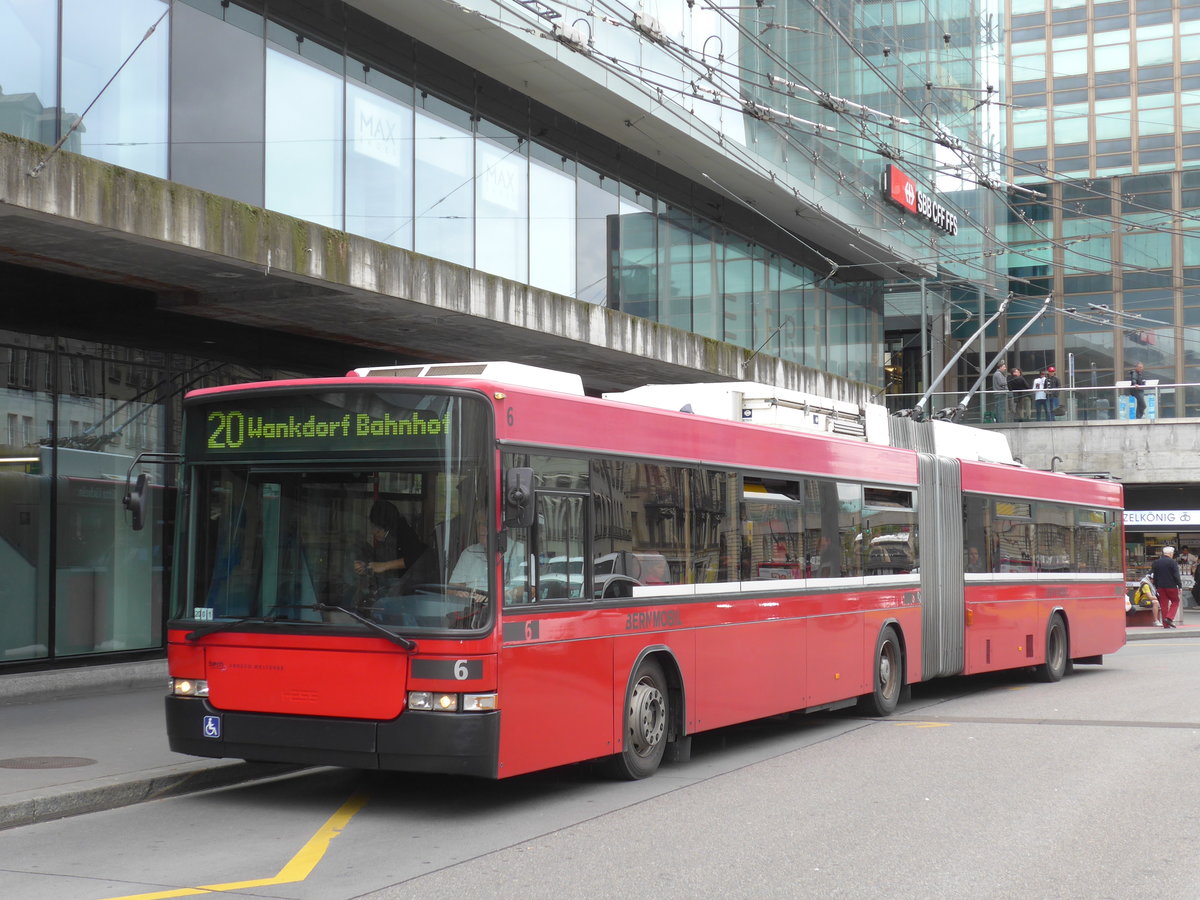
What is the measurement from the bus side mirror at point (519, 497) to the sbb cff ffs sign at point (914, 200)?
80.6 ft

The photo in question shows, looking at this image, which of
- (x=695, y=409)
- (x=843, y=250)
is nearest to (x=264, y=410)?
(x=695, y=409)

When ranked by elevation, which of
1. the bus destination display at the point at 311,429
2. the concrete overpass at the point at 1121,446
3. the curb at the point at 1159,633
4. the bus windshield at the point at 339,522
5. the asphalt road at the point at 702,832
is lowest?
the curb at the point at 1159,633

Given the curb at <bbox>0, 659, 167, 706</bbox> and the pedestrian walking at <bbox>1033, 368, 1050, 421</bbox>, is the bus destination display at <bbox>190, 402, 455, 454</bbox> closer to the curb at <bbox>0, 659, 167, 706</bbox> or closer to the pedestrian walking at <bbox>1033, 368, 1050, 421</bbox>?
the curb at <bbox>0, 659, 167, 706</bbox>

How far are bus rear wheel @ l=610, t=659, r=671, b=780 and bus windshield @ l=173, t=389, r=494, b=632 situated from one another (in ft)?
6.57

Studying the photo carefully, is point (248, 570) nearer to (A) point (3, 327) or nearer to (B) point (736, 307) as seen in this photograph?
(A) point (3, 327)

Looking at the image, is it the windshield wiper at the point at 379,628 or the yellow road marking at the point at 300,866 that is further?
the windshield wiper at the point at 379,628

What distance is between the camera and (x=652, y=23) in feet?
46.9

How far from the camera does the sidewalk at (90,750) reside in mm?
9117

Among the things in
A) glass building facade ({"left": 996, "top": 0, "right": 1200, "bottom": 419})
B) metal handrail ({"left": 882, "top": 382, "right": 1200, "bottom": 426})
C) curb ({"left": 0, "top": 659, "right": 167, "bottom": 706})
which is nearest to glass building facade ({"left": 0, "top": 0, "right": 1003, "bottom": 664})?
curb ({"left": 0, "top": 659, "right": 167, "bottom": 706})

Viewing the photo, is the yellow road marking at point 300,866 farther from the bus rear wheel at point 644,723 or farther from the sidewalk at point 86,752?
the bus rear wheel at point 644,723

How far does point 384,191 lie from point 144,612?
18.9 ft

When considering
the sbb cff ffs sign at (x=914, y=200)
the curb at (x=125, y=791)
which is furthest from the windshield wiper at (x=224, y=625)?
the sbb cff ffs sign at (x=914, y=200)

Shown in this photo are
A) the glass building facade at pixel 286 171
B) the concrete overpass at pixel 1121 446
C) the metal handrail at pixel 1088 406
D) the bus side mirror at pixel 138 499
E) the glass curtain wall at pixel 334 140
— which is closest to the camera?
the bus side mirror at pixel 138 499

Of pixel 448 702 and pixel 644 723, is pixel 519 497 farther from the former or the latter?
pixel 644 723
